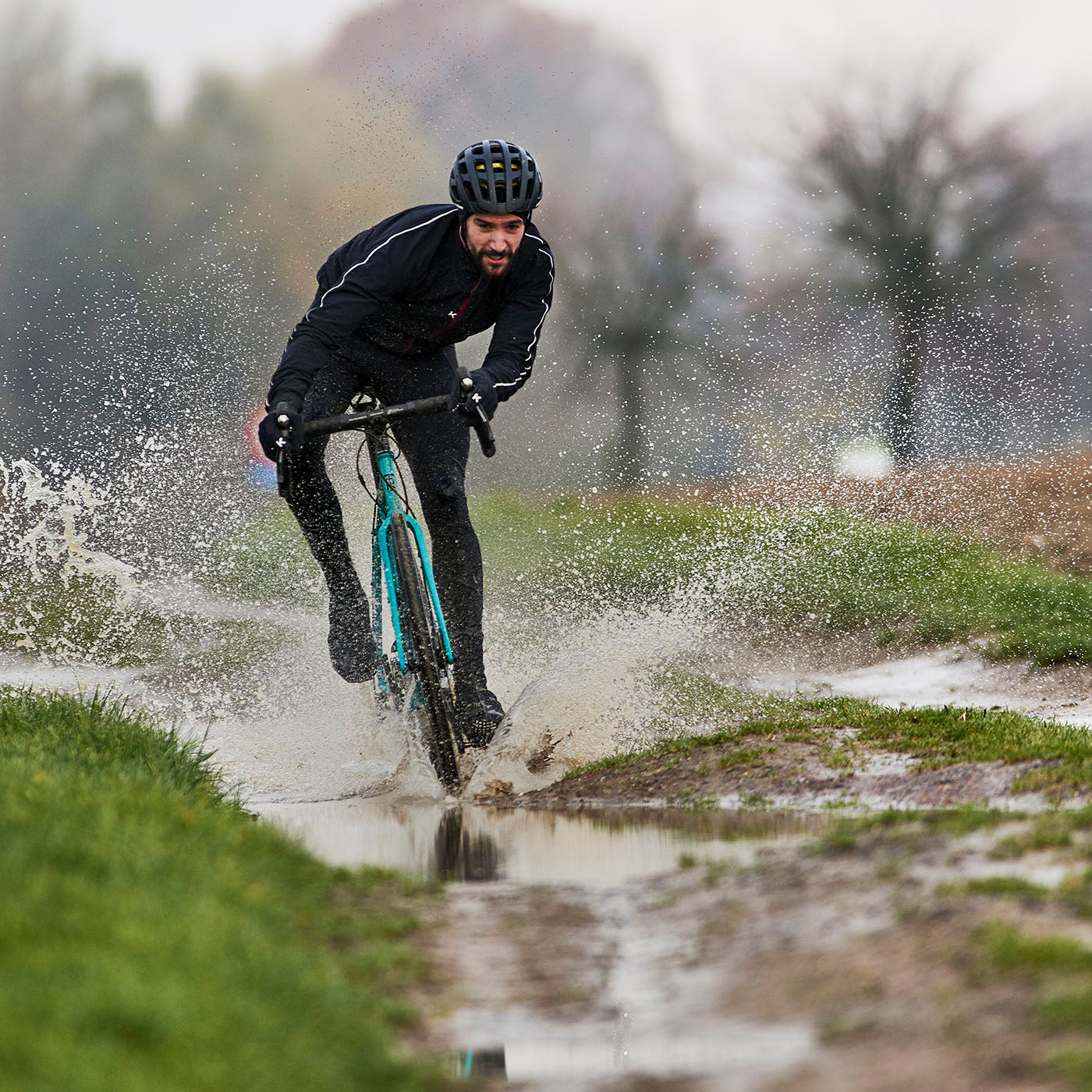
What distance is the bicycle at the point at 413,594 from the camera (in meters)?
6.19

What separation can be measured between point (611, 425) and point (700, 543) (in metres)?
10.7

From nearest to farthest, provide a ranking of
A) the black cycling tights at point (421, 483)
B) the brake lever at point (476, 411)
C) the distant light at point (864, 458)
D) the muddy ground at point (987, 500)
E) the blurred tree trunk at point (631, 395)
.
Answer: the brake lever at point (476, 411)
the black cycling tights at point (421, 483)
the muddy ground at point (987, 500)
the distant light at point (864, 458)
the blurred tree trunk at point (631, 395)

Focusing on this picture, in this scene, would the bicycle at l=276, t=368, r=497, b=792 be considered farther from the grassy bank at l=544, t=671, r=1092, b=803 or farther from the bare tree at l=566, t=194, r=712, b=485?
the bare tree at l=566, t=194, r=712, b=485

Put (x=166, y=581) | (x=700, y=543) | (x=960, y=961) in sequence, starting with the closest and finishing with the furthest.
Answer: (x=960, y=961)
(x=166, y=581)
(x=700, y=543)

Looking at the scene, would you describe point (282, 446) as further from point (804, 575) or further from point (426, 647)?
point (804, 575)

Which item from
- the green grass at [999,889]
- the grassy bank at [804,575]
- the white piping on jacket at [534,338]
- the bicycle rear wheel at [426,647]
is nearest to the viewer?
the green grass at [999,889]

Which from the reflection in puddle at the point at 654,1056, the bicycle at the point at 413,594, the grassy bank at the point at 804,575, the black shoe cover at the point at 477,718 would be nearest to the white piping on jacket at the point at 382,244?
the bicycle at the point at 413,594

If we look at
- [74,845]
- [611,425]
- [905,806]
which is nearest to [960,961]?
[74,845]

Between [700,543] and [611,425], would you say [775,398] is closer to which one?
[611,425]

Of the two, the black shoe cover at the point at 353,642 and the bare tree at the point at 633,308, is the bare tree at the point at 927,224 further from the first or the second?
the black shoe cover at the point at 353,642

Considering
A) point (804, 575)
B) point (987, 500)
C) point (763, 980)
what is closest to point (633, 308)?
point (987, 500)

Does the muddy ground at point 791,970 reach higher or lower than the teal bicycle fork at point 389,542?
lower

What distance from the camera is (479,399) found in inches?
235

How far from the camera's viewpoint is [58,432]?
3152cm
